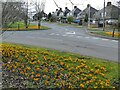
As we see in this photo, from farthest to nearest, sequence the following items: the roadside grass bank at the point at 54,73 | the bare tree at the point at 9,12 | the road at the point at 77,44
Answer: the road at the point at 77,44 → the bare tree at the point at 9,12 → the roadside grass bank at the point at 54,73

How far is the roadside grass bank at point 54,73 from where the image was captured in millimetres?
5879

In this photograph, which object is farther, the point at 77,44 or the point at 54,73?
the point at 77,44

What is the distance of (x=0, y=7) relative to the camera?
6.30 meters

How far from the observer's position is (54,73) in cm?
645

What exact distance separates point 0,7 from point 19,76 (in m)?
1.98

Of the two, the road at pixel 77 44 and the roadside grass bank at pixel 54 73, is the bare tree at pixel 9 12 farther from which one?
the road at pixel 77 44

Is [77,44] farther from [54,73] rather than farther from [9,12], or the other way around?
[9,12]

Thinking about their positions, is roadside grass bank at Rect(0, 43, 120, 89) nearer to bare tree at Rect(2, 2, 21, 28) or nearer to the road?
bare tree at Rect(2, 2, 21, 28)

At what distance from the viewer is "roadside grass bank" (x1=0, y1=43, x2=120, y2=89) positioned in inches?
231

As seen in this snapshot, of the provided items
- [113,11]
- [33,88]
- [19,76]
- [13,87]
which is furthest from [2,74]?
[113,11]

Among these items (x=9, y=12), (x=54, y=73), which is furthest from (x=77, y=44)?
(x=9, y=12)

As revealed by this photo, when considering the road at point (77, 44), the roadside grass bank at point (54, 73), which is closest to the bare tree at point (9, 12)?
the roadside grass bank at point (54, 73)

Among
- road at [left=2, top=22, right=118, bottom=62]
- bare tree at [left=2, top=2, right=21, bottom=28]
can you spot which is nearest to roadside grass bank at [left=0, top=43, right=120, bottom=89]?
bare tree at [left=2, top=2, right=21, bottom=28]

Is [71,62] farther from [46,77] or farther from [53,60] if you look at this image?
[46,77]
